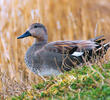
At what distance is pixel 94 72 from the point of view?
3.04m

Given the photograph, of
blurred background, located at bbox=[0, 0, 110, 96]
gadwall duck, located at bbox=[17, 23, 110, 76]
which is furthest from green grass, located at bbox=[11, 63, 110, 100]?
gadwall duck, located at bbox=[17, 23, 110, 76]

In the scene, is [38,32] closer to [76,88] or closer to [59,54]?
[59,54]

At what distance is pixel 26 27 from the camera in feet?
18.5

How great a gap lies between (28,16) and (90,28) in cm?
227

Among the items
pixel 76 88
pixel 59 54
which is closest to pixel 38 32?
pixel 59 54

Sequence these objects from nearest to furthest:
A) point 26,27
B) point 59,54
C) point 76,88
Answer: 1. point 76,88
2. point 59,54
3. point 26,27

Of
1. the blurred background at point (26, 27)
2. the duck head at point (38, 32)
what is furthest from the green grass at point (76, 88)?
the duck head at point (38, 32)

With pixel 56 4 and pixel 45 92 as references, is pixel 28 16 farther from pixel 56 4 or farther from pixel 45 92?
pixel 45 92

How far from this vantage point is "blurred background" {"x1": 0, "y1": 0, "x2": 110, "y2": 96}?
13.5ft

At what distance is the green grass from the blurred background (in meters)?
0.22

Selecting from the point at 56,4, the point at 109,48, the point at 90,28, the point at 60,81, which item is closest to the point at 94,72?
the point at 60,81

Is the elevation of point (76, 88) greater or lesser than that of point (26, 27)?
lesser

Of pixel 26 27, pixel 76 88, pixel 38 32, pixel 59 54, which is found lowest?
pixel 76 88

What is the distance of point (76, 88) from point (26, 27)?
297cm
